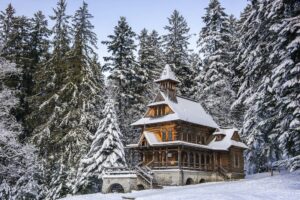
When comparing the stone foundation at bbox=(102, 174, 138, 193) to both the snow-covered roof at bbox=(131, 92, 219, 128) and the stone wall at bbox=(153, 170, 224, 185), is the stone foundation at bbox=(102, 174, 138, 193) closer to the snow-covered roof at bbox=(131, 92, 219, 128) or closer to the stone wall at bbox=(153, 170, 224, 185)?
the stone wall at bbox=(153, 170, 224, 185)

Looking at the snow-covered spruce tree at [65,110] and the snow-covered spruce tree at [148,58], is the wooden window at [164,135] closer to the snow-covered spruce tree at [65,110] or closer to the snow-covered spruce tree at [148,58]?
the snow-covered spruce tree at [65,110]

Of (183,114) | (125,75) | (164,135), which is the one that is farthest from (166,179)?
(125,75)

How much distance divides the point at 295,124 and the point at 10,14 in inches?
1342

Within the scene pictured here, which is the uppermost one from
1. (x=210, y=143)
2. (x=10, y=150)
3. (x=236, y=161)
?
(x=210, y=143)

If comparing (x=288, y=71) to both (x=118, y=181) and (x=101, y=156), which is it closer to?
(x=118, y=181)

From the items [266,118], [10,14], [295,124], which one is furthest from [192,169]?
[10,14]

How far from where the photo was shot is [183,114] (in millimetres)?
40188

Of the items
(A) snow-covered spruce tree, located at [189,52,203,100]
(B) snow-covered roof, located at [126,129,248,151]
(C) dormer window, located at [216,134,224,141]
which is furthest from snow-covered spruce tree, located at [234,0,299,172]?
(A) snow-covered spruce tree, located at [189,52,203,100]

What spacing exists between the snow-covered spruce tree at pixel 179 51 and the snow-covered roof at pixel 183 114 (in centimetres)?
1074

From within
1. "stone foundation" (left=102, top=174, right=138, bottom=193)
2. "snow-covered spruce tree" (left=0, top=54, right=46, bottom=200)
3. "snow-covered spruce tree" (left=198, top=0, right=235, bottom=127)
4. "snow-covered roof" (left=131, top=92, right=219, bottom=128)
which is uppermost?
"snow-covered spruce tree" (left=198, top=0, right=235, bottom=127)

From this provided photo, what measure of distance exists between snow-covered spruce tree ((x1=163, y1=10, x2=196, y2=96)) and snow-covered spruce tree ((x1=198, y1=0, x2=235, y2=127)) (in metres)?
3.49

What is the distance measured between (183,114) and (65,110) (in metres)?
12.8

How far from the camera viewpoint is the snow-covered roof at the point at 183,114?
39438mm

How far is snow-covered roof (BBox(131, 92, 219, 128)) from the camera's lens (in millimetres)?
39438
